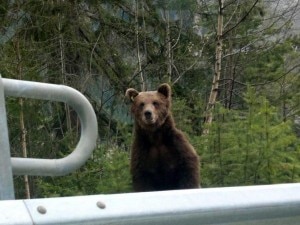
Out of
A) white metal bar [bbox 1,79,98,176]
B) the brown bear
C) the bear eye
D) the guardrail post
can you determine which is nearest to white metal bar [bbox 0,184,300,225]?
the guardrail post

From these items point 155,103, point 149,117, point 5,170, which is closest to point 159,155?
point 149,117

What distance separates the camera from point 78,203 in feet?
4.79

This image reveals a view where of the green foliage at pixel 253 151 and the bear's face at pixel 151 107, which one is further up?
the bear's face at pixel 151 107

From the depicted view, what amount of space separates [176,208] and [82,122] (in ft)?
2.16

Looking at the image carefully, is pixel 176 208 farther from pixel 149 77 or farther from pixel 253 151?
pixel 149 77

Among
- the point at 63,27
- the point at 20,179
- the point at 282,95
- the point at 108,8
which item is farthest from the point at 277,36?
the point at 20,179

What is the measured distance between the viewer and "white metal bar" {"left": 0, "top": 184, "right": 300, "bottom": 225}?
142 centimetres

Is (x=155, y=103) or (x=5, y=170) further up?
(x=155, y=103)

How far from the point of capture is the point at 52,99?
1.98 meters

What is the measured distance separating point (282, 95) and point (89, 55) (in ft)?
16.0

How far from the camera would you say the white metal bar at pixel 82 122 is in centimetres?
190

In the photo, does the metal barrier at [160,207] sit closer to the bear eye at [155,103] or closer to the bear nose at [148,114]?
the bear nose at [148,114]

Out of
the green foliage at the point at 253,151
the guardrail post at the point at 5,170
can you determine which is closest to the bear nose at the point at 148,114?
the green foliage at the point at 253,151

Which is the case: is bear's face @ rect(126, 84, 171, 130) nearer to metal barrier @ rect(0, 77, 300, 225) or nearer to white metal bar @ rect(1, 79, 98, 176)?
white metal bar @ rect(1, 79, 98, 176)
